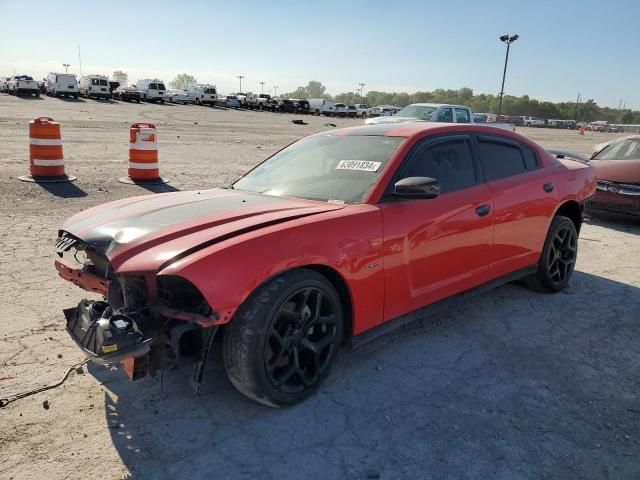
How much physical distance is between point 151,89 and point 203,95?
6765 millimetres

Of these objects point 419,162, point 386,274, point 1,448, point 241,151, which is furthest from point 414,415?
point 241,151

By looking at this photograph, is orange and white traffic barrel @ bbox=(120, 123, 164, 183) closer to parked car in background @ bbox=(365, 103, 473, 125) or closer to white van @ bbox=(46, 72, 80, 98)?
parked car in background @ bbox=(365, 103, 473, 125)

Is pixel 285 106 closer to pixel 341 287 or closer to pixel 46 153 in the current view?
pixel 46 153

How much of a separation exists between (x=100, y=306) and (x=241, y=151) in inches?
566

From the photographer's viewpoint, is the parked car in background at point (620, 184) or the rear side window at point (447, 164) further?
the parked car in background at point (620, 184)

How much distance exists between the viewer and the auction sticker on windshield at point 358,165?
12.1 ft

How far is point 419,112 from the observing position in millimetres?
17094

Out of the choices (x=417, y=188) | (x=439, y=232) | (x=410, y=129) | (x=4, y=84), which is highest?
(x=4, y=84)

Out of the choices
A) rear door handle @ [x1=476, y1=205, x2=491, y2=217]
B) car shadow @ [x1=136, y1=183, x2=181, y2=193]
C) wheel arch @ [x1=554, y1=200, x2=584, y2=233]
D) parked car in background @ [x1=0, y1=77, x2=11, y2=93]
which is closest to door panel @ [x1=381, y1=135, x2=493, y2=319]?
rear door handle @ [x1=476, y1=205, x2=491, y2=217]

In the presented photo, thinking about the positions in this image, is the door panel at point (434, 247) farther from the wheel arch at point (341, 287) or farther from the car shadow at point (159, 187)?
the car shadow at point (159, 187)

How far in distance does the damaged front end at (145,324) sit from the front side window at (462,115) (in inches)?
613

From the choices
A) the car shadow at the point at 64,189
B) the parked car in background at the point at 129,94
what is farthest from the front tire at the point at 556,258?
the parked car in background at the point at 129,94

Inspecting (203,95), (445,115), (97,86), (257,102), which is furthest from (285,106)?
(445,115)

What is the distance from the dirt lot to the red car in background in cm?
30
